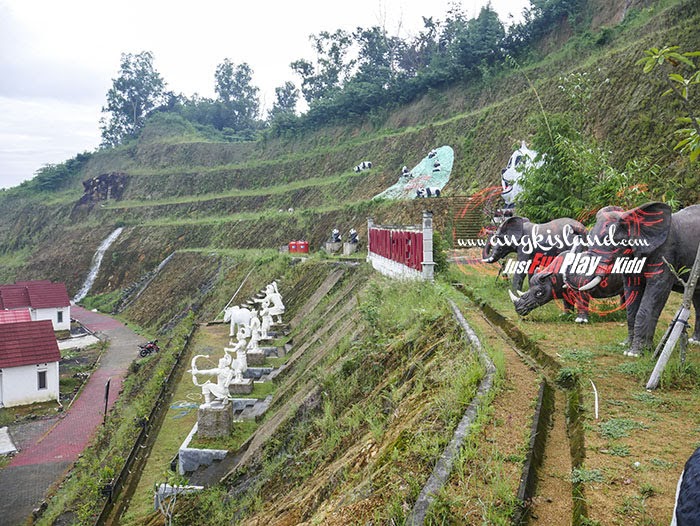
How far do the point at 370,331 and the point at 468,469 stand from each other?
6966 mm

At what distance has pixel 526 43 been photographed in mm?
39312

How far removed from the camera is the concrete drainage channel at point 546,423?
12.0ft

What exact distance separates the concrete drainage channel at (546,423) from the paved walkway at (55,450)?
13.1 meters

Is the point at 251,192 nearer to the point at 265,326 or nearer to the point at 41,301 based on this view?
the point at 41,301

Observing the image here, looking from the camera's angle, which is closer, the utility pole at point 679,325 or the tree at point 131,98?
the utility pole at point 679,325

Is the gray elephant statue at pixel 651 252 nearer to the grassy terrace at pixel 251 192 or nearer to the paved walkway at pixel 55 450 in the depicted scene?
the paved walkway at pixel 55 450

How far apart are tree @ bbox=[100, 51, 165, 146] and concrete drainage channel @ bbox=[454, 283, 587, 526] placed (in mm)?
86335

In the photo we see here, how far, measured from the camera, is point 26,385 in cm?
2073

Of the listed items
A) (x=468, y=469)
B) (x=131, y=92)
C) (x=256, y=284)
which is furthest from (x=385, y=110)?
A: (x=131, y=92)

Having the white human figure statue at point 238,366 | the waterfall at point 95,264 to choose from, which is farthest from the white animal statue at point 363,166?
the white human figure statue at point 238,366

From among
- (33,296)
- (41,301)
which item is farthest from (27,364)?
(33,296)

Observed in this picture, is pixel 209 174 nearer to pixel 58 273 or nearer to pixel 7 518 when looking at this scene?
pixel 58 273

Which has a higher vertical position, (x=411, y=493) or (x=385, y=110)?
(x=385, y=110)

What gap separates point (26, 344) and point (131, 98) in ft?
239
